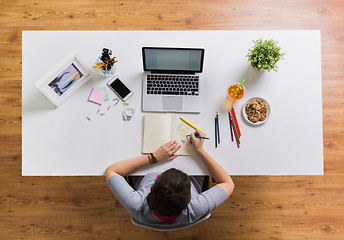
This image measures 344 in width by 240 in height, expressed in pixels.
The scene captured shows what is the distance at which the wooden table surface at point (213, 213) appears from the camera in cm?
183

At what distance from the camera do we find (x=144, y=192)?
1.15 metres

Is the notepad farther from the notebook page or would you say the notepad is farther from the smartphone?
the smartphone

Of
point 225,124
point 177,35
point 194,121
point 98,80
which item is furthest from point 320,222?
point 98,80

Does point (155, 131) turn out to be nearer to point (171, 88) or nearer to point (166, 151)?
point (166, 151)

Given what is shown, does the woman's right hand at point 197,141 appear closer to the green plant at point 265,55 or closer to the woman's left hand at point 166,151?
the woman's left hand at point 166,151

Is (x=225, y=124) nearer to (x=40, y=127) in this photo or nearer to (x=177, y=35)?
(x=177, y=35)

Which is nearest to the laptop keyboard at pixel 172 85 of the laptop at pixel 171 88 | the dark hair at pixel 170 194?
the laptop at pixel 171 88

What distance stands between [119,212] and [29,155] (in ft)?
2.74

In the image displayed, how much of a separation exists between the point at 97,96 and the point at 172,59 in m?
0.42

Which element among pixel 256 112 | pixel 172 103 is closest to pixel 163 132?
pixel 172 103

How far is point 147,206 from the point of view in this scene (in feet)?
3.56

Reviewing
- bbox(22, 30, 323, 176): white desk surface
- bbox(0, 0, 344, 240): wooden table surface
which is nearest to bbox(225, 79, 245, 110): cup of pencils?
bbox(22, 30, 323, 176): white desk surface

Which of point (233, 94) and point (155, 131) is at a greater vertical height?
point (233, 94)

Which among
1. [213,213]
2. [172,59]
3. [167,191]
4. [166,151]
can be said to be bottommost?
[213,213]
